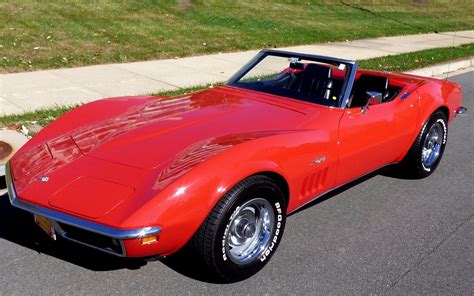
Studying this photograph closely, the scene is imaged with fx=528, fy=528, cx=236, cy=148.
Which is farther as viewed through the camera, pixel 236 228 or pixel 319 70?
pixel 319 70

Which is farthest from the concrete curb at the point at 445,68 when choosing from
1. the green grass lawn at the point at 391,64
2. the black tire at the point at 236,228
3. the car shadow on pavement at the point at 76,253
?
the car shadow on pavement at the point at 76,253

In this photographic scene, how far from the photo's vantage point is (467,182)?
5086 mm

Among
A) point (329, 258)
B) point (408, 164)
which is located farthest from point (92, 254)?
point (408, 164)

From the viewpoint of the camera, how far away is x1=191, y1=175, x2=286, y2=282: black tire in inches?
115

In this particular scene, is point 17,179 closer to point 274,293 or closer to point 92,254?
point 92,254

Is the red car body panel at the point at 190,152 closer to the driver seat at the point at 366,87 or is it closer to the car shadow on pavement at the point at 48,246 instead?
the driver seat at the point at 366,87

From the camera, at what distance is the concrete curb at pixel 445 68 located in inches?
408

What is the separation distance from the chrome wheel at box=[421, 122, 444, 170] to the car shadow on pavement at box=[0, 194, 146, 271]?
3.05 meters

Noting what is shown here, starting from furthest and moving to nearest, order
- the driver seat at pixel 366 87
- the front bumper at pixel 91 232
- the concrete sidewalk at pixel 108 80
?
the concrete sidewalk at pixel 108 80 → the driver seat at pixel 366 87 → the front bumper at pixel 91 232

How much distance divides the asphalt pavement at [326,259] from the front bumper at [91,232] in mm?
451

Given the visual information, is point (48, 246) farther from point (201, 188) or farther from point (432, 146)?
point (432, 146)

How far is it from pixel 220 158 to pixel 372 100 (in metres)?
1.82

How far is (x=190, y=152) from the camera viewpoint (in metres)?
3.21

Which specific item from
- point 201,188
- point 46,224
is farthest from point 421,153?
point 46,224
